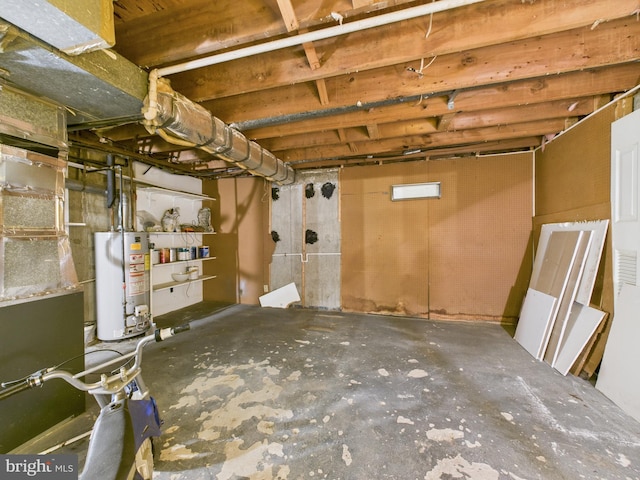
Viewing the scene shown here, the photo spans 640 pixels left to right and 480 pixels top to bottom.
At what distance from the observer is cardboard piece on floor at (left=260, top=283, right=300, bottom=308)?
4.38 meters

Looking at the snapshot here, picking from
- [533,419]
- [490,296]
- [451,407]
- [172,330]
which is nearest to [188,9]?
[172,330]

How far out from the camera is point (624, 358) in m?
1.79

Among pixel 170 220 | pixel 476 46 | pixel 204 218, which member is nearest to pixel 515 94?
pixel 476 46

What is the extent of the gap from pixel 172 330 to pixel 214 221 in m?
3.92

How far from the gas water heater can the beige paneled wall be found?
2948mm

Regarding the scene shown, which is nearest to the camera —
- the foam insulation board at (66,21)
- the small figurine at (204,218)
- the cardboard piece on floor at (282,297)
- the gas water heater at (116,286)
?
the foam insulation board at (66,21)

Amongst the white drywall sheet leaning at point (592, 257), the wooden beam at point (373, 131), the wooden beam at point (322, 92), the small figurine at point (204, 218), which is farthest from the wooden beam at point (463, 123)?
the small figurine at point (204, 218)

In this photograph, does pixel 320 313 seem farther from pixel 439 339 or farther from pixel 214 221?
pixel 214 221

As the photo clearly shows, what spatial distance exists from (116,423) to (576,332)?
336 centimetres

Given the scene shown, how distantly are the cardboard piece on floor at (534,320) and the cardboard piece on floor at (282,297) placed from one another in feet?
10.2

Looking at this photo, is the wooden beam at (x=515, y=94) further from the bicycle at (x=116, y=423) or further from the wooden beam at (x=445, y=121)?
the bicycle at (x=116, y=423)

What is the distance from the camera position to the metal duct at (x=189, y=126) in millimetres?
1690

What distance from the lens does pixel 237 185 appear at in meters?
4.72

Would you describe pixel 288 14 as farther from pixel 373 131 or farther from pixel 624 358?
pixel 624 358
